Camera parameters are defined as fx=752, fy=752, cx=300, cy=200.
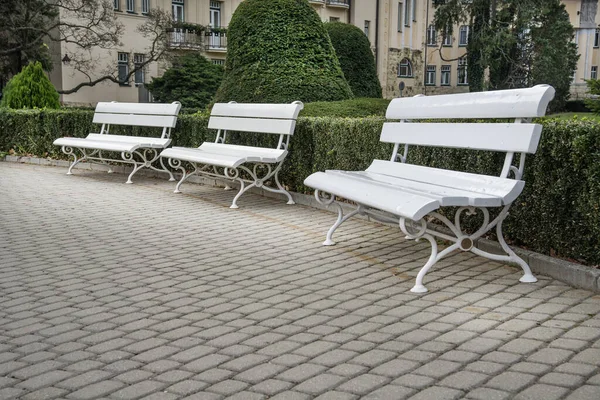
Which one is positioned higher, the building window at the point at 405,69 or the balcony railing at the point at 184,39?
the balcony railing at the point at 184,39

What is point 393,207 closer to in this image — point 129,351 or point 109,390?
point 129,351

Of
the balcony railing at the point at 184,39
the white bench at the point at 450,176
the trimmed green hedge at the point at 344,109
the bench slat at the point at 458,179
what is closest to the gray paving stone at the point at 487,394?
the white bench at the point at 450,176

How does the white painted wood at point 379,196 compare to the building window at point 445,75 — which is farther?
the building window at point 445,75

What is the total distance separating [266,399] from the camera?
315 centimetres

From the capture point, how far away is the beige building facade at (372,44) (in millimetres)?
40875

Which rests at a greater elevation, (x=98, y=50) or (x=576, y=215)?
(x=98, y=50)

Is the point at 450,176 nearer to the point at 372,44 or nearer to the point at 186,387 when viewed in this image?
the point at 186,387

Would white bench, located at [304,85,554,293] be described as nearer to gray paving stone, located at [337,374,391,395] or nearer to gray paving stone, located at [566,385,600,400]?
gray paving stone, located at [337,374,391,395]

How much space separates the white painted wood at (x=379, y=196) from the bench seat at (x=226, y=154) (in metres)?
1.93

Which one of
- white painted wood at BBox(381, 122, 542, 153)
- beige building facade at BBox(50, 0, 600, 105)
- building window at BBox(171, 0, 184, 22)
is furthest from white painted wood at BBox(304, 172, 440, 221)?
building window at BBox(171, 0, 184, 22)

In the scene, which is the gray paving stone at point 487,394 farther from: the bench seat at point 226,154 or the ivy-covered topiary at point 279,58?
the ivy-covered topiary at point 279,58

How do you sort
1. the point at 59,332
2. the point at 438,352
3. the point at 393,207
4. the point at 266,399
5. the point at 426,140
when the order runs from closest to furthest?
1. the point at 266,399
2. the point at 438,352
3. the point at 59,332
4. the point at 393,207
5. the point at 426,140

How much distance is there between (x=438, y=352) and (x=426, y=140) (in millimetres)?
2827

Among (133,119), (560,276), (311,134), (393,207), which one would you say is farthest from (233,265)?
(133,119)
